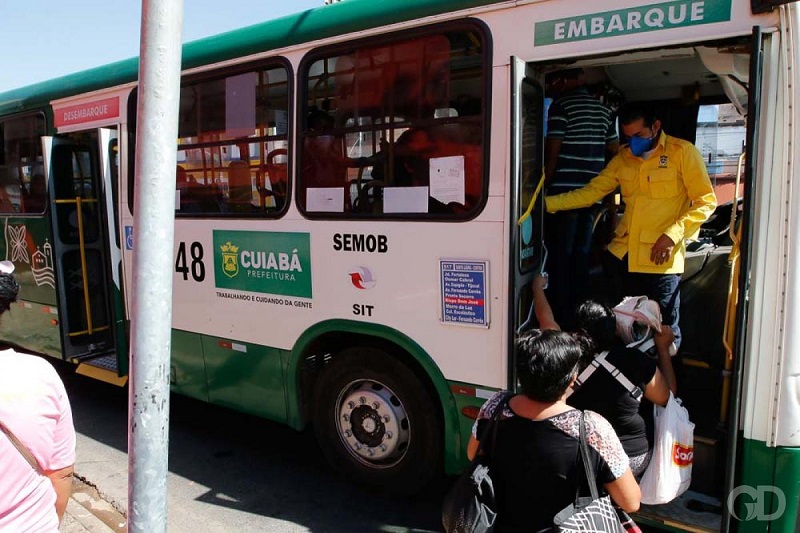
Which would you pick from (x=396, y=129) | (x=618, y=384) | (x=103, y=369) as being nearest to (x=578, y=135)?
(x=396, y=129)

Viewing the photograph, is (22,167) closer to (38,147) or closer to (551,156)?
(38,147)

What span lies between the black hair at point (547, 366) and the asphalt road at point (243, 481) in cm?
196

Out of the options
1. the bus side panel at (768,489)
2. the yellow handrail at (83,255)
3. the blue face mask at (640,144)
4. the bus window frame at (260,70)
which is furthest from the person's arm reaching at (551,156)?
the yellow handrail at (83,255)

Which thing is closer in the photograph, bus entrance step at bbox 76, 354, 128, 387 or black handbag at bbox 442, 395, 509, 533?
black handbag at bbox 442, 395, 509, 533

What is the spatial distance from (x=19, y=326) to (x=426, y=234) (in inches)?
203

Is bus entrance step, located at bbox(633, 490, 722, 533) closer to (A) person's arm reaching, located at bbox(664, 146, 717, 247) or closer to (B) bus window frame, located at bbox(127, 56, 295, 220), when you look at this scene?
(A) person's arm reaching, located at bbox(664, 146, 717, 247)

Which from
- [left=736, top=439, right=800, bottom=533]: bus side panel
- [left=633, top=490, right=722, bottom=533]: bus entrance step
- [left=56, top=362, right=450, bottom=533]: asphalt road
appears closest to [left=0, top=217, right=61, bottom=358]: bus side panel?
[left=56, top=362, right=450, bottom=533]: asphalt road

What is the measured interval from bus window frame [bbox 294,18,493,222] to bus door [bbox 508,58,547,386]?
0.19m

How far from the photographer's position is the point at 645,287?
3.52 meters

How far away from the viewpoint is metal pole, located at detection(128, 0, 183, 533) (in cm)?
207

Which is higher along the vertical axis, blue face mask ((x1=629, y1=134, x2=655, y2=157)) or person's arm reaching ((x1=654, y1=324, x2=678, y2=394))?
blue face mask ((x1=629, y1=134, x2=655, y2=157))

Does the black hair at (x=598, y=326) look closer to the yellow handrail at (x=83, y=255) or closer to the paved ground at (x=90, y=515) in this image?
the paved ground at (x=90, y=515)

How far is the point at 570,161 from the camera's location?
3865 mm

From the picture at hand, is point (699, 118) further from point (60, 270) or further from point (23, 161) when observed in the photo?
point (23, 161)
